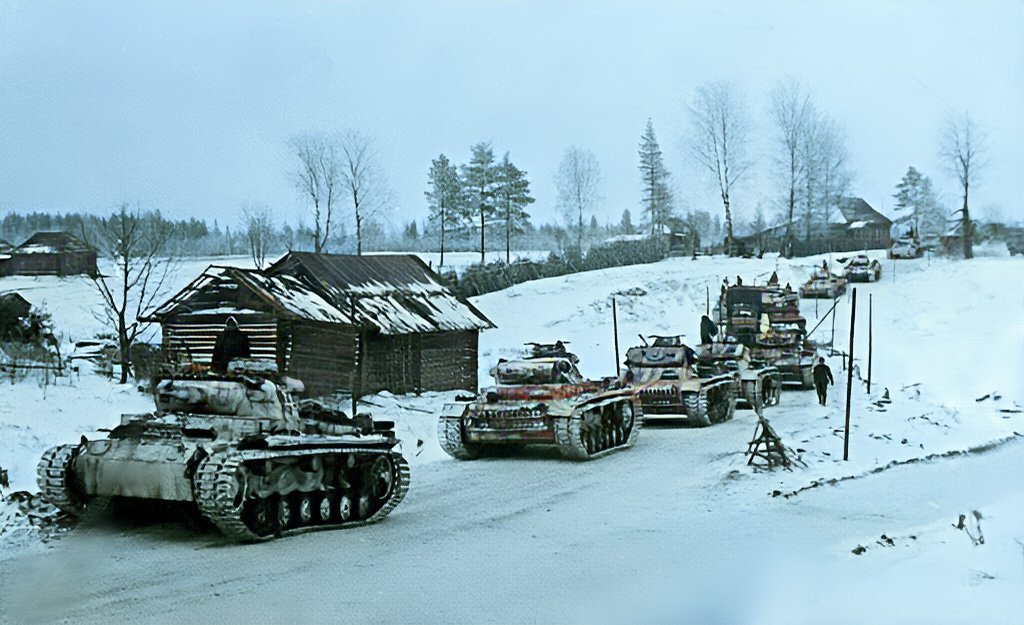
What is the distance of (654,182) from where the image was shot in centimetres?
2152

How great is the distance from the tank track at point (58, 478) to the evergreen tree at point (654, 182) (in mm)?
11168

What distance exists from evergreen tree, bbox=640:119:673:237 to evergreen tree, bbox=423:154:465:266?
339 centimetres

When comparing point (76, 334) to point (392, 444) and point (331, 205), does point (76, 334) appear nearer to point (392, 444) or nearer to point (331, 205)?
point (331, 205)

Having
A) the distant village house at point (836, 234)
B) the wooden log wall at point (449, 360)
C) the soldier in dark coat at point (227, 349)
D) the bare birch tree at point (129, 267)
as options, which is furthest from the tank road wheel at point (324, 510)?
the distant village house at point (836, 234)

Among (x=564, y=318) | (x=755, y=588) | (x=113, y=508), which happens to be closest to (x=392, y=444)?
(x=113, y=508)

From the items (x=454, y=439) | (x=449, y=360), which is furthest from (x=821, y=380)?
(x=454, y=439)

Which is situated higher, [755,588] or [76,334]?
[76,334]

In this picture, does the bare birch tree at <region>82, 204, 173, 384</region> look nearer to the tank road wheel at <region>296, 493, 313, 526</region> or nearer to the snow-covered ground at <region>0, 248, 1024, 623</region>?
the snow-covered ground at <region>0, 248, 1024, 623</region>

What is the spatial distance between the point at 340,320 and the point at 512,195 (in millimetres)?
4154

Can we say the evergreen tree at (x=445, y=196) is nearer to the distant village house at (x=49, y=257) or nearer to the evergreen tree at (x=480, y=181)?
the evergreen tree at (x=480, y=181)

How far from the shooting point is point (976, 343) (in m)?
20.3

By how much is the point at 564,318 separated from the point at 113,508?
2111cm

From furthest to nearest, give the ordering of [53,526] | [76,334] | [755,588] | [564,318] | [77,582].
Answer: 1. [564,318]
2. [76,334]
3. [53,526]
4. [77,582]
5. [755,588]

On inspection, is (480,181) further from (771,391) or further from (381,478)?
(381,478)
